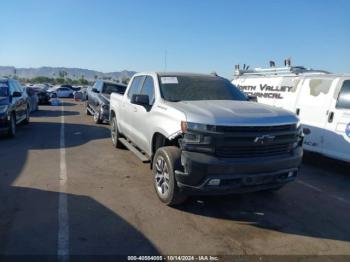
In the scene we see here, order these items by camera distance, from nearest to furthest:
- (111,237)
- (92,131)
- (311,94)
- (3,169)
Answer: (111,237), (3,169), (311,94), (92,131)

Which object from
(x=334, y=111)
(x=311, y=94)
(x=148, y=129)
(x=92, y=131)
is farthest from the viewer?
(x=92, y=131)

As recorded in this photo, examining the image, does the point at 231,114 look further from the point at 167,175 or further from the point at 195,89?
the point at 195,89

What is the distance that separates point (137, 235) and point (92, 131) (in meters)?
8.84

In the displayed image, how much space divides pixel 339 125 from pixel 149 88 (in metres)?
3.88

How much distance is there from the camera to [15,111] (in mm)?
11859

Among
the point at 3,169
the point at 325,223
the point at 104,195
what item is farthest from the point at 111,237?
the point at 3,169

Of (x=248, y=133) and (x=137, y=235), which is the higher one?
(x=248, y=133)

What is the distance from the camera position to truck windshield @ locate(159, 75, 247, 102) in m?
6.33

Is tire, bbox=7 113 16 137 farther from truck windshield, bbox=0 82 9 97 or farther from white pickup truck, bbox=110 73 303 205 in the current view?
white pickup truck, bbox=110 73 303 205

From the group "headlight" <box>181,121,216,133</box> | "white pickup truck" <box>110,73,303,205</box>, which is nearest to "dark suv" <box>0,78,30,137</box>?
"white pickup truck" <box>110,73,303,205</box>

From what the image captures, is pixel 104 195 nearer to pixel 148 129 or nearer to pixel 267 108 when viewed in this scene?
pixel 148 129

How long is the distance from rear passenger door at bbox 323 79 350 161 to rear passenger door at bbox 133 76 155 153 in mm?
3825

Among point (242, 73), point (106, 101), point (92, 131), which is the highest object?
point (242, 73)

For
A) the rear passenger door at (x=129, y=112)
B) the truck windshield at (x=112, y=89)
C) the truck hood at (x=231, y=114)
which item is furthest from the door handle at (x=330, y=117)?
the truck windshield at (x=112, y=89)
